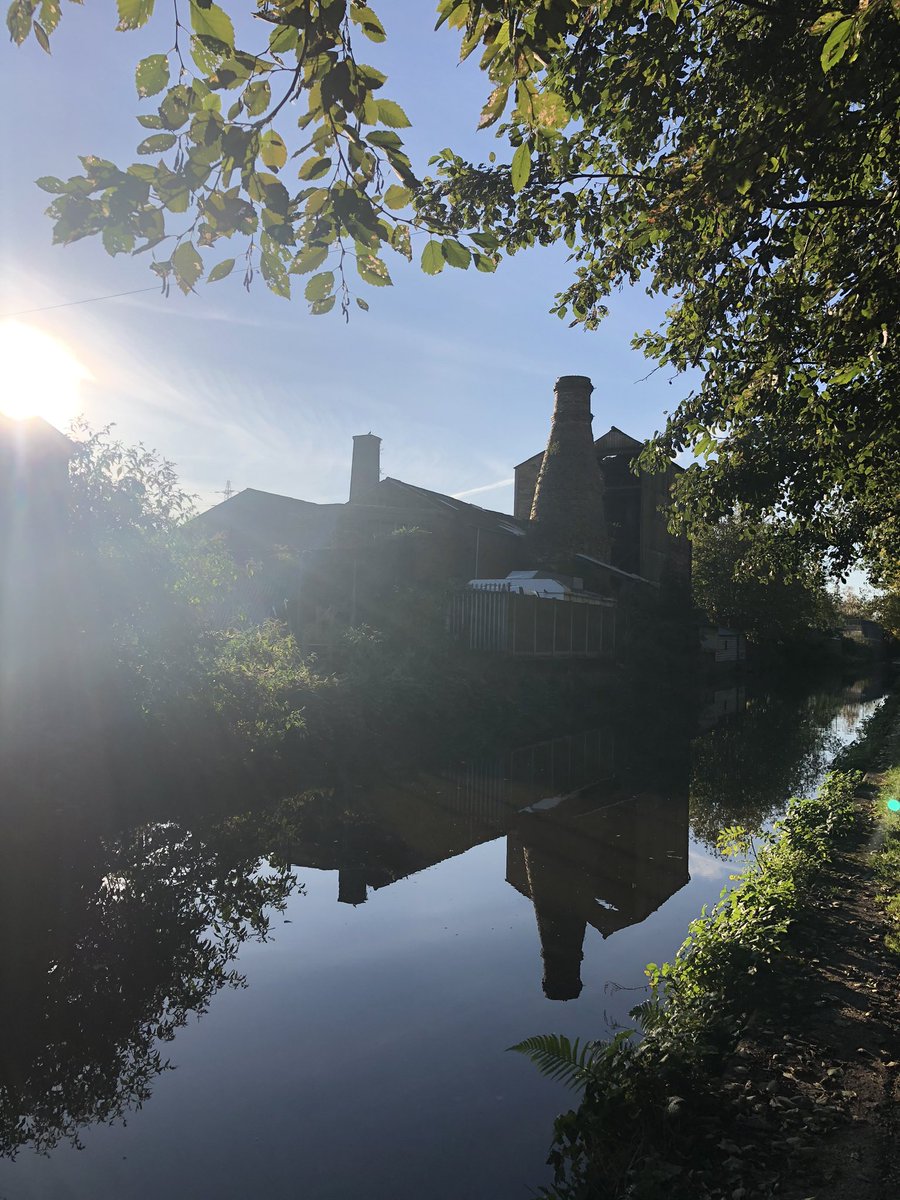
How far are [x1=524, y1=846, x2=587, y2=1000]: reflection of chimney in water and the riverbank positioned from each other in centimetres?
74

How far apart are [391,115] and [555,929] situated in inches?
236

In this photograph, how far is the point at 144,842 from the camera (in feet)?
26.4

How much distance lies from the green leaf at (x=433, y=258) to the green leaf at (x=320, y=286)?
36 centimetres

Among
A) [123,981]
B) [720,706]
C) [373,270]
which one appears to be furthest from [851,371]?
[720,706]

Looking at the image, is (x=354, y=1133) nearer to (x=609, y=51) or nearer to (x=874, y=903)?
(x=874, y=903)

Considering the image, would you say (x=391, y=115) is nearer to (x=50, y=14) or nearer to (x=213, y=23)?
(x=213, y=23)

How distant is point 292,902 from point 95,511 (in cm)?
734

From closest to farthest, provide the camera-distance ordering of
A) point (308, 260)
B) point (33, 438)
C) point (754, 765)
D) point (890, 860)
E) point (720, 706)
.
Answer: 1. point (308, 260)
2. point (890, 860)
3. point (33, 438)
4. point (754, 765)
5. point (720, 706)

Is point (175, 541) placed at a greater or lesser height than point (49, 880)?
greater

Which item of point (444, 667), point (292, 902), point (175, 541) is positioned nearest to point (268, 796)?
point (292, 902)

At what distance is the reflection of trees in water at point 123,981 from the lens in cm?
386

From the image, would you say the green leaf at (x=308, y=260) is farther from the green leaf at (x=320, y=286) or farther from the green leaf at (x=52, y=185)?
the green leaf at (x=52, y=185)

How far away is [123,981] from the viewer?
199 inches

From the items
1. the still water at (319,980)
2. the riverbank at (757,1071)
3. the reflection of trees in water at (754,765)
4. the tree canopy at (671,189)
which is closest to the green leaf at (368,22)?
the tree canopy at (671,189)
